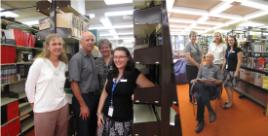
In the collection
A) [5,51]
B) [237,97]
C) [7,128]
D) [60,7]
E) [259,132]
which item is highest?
[60,7]

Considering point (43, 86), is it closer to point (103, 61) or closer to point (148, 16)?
point (103, 61)

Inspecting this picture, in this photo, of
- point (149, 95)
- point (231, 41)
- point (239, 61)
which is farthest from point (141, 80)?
point (239, 61)

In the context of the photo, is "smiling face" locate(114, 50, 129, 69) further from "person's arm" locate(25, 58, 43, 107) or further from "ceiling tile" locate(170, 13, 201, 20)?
"ceiling tile" locate(170, 13, 201, 20)

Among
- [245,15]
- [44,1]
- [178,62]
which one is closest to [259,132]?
[245,15]

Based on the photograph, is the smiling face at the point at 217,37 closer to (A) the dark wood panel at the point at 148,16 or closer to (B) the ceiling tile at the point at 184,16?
(B) the ceiling tile at the point at 184,16

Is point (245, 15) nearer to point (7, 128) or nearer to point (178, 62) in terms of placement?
point (178, 62)

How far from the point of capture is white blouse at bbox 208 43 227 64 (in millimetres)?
2211

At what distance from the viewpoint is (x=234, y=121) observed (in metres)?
2.98

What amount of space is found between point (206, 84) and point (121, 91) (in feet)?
3.48

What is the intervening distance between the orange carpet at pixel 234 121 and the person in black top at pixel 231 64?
5.9 inches

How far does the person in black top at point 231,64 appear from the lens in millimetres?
2473

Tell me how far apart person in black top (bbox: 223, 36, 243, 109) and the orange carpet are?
15 centimetres

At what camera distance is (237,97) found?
125 inches

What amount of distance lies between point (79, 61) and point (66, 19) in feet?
2.82
